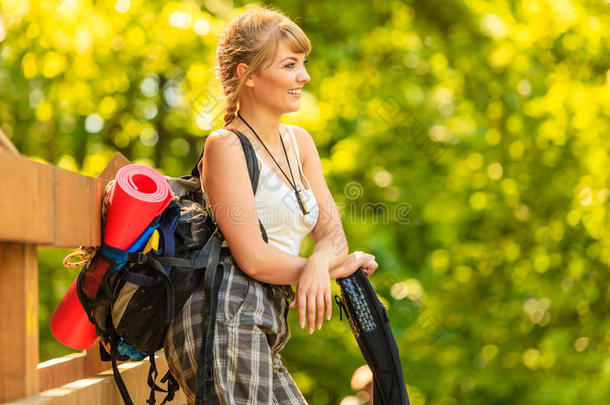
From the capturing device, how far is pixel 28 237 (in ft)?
4.33

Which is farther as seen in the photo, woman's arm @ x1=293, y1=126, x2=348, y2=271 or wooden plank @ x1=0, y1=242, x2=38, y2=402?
woman's arm @ x1=293, y1=126, x2=348, y2=271

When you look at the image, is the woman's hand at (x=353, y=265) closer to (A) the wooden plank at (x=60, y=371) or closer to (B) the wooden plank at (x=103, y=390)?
(B) the wooden plank at (x=103, y=390)

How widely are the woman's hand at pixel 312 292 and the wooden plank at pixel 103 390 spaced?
0.53 metres

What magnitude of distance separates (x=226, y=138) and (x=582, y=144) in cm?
457

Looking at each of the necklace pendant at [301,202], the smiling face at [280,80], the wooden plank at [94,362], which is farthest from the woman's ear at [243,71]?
the wooden plank at [94,362]

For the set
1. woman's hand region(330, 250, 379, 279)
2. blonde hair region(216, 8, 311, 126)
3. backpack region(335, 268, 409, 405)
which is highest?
blonde hair region(216, 8, 311, 126)

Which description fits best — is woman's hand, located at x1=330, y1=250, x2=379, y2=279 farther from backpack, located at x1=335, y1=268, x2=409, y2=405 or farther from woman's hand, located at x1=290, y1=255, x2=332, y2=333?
woman's hand, located at x1=290, y1=255, x2=332, y2=333

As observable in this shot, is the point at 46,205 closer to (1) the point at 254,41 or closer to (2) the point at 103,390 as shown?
(2) the point at 103,390

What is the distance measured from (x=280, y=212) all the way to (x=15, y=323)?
0.75 metres

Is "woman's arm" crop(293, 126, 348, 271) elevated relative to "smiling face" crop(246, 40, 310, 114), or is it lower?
lower

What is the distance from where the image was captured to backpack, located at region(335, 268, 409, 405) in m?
2.11

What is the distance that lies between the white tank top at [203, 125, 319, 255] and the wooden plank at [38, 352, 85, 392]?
2.53 feet

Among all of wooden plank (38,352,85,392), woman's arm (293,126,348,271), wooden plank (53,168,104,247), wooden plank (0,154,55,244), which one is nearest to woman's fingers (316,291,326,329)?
woman's arm (293,126,348,271)

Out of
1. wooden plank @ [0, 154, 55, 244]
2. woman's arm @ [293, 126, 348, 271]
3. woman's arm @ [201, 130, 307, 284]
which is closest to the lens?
wooden plank @ [0, 154, 55, 244]
